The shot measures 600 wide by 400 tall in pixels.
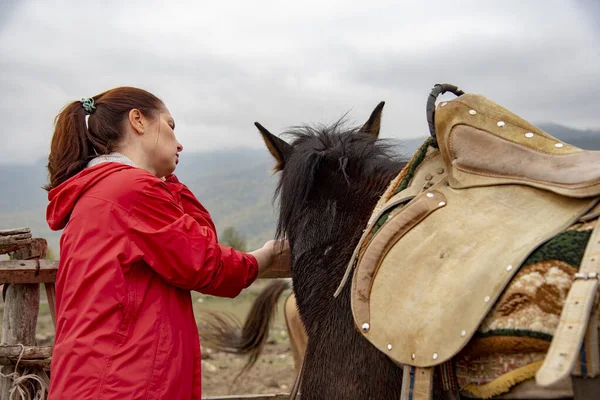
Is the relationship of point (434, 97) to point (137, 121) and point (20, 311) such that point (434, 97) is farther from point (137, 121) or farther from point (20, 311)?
point (20, 311)

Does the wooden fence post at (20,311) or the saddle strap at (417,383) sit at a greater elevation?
the saddle strap at (417,383)

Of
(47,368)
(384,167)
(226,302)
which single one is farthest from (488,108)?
(226,302)

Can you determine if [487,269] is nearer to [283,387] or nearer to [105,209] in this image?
[105,209]

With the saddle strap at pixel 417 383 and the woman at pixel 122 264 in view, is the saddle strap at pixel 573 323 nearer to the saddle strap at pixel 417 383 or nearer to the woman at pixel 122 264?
the saddle strap at pixel 417 383

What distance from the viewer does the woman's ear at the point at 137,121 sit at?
1.88 m

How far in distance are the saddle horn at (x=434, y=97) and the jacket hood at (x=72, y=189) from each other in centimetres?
104

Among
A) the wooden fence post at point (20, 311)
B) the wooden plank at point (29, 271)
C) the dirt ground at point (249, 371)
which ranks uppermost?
the wooden plank at point (29, 271)

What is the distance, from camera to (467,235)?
139cm

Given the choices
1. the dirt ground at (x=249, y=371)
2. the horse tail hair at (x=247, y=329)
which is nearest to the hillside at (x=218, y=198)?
the dirt ground at (x=249, y=371)

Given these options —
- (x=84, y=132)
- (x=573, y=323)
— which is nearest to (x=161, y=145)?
(x=84, y=132)

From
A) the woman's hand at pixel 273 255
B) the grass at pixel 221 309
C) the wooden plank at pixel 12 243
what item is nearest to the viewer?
the woman's hand at pixel 273 255

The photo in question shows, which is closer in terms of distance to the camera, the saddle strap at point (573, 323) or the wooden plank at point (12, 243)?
the saddle strap at point (573, 323)

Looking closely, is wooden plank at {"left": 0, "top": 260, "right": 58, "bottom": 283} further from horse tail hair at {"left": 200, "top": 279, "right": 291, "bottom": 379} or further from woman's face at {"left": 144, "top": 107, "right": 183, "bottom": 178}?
horse tail hair at {"left": 200, "top": 279, "right": 291, "bottom": 379}

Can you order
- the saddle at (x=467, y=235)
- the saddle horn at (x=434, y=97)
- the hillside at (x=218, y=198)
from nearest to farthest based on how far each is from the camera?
the saddle at (x=467, y=235) < the saddle horn at (x=434, y=97) < the hillside at (x=218, y=198)
